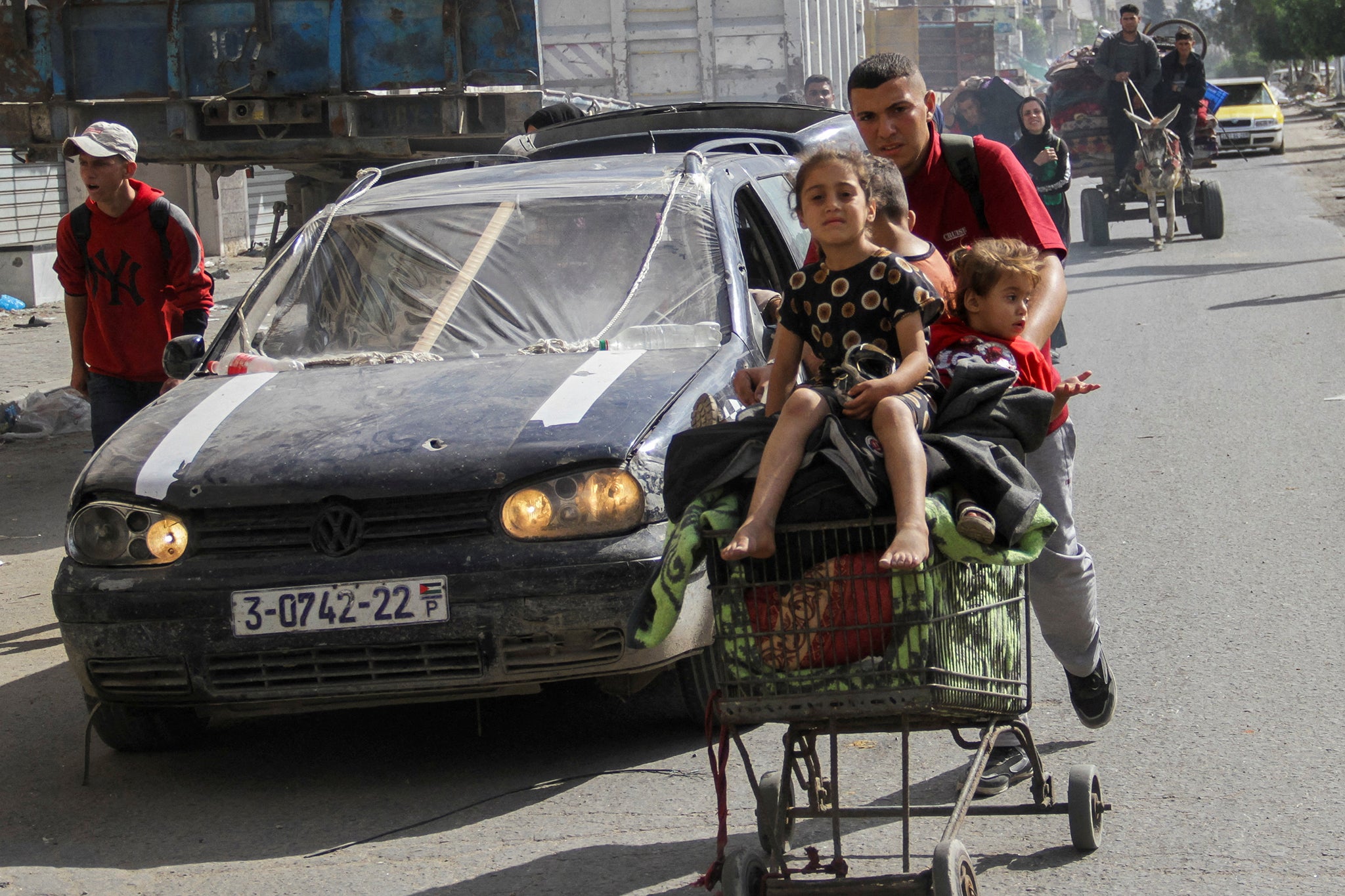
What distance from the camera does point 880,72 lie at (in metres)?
3.99

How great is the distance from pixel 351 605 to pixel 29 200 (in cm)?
1896

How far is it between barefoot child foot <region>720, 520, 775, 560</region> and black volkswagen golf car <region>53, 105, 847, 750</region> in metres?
1.24

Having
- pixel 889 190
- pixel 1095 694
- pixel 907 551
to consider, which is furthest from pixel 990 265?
pixel 1095 694

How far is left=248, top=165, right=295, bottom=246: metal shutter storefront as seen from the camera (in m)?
26.0

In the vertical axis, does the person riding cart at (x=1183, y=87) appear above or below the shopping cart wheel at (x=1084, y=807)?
above

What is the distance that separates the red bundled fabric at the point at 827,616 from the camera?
295 cm

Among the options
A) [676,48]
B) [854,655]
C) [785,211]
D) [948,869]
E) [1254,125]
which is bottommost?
[948,869]

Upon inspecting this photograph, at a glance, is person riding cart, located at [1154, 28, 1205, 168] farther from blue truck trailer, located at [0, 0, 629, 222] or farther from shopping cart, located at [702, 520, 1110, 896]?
shopping cart, located at [702, 520, 1110, 896]

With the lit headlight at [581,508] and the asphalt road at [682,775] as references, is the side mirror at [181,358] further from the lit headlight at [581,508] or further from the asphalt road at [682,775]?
the lit headlight at [581,508]

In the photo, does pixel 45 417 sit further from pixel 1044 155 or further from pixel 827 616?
pixel 827 616

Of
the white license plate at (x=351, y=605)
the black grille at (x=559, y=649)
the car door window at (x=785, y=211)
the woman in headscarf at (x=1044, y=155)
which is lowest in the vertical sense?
the black grille at (x=559, y=649)

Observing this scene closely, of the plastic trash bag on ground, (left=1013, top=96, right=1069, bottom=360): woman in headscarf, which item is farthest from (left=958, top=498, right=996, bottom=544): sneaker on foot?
the plastic trash bag on ground

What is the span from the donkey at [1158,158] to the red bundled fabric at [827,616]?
14645 millimetres

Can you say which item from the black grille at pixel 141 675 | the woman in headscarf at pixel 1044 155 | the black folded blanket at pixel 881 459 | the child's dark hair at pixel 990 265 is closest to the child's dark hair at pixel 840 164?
the child's dark hair at pixel 990 265
